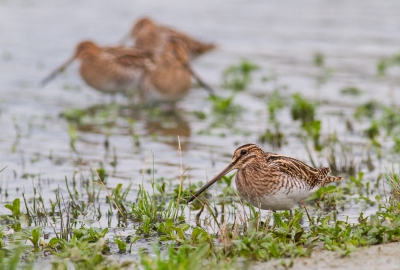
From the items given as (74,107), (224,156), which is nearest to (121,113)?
(74,107)

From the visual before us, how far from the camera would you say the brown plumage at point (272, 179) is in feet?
20.2

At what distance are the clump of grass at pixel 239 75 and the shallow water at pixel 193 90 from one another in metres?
0.20

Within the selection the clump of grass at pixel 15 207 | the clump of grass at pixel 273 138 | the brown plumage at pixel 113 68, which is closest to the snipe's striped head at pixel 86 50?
the brown plumage at pixel 113 68

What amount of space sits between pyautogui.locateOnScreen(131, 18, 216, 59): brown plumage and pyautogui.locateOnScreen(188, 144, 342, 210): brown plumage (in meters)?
8.17

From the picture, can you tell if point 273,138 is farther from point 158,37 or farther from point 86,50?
point 158,37

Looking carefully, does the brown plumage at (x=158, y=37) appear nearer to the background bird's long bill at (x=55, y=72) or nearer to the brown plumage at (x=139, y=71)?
the brown plumage at (x=139, y=71)

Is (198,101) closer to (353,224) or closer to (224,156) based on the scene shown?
(224,156)

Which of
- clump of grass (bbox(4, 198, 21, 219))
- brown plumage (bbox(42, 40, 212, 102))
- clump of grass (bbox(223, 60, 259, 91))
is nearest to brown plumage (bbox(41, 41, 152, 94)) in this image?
brown plumage (bbox(42, 40, 212, 102))

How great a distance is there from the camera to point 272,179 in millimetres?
6195

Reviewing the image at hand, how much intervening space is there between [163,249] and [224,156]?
11.3 ft

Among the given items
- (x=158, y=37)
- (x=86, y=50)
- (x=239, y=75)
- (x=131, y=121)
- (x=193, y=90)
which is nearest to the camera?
(x=131, y=121)

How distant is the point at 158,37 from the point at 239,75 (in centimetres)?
189

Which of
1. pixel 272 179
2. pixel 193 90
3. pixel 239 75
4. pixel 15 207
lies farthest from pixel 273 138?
pixel 239 75

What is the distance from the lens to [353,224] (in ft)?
19.6
